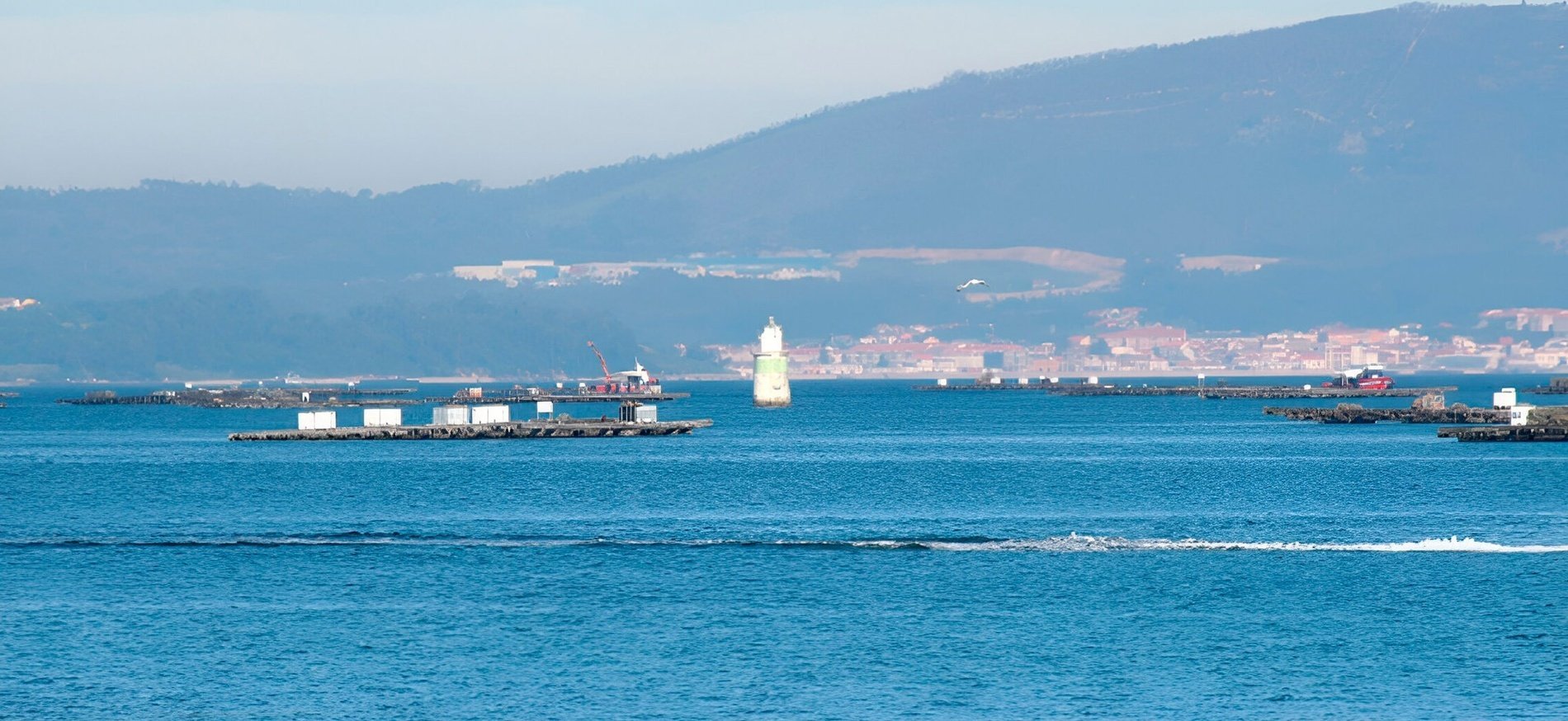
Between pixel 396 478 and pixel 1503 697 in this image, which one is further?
pixel 396 478

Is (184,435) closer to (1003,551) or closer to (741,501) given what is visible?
(741,501)

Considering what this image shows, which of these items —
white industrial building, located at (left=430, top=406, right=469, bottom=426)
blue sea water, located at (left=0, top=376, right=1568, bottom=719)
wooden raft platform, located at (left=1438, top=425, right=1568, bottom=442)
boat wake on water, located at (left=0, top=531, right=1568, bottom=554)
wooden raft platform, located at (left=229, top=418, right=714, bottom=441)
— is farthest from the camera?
white industrial building, located at (left=430, top=406, right=469, bottom=426)

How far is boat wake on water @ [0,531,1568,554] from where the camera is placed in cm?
5456

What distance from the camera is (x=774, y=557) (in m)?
54.0

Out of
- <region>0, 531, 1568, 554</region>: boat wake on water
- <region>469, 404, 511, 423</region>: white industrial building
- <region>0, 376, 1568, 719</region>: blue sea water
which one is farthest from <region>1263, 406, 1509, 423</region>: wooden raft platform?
<region>0, 531, 1568, 554</region>: boat wake on water

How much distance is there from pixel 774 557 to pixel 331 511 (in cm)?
2071

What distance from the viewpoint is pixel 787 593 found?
47.1m

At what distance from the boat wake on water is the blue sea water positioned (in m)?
0.23

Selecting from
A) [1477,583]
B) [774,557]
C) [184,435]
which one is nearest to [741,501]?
[774,557]

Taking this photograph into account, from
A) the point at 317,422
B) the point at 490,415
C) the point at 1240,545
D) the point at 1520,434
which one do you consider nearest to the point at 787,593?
the point at 1240,545

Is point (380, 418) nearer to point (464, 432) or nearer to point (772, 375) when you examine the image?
point (464, 432)

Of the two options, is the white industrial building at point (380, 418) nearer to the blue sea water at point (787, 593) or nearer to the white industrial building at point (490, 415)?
the white industrial building at point (490, 415)

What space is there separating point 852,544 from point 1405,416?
3750 inches

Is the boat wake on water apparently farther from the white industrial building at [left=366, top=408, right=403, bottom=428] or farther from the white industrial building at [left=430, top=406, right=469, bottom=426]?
the white industrial building at [left=430, top=406, right=469, bottom=426]
